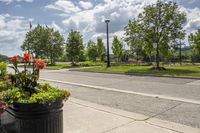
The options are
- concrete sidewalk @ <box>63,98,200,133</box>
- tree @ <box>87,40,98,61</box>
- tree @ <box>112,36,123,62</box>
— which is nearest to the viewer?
concrete sidewalk @ <box>63,98,200,133</box>

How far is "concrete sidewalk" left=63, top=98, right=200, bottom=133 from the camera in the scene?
5203 millimetres

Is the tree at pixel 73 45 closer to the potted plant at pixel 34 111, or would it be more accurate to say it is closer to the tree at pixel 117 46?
the tree at pixel 117 46

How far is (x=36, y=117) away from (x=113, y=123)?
2.61 meters

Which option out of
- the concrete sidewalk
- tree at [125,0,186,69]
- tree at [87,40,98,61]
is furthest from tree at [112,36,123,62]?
the concrete sidewalk

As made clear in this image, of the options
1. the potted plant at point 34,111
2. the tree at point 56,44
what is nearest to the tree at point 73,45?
the tree at point 56,44

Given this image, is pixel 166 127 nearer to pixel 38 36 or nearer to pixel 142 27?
pixel 142 27

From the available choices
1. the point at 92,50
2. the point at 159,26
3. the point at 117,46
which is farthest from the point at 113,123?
the point at 92,50

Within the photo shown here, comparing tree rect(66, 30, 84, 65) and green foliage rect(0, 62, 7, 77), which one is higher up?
tree rect(66, 30, 84, 65)

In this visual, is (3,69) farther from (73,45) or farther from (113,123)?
(73,45)

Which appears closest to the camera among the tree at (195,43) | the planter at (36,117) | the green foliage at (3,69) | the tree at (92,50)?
the planter at (36,117)

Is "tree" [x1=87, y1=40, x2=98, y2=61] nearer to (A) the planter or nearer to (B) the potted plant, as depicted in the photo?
(B) the potted plant

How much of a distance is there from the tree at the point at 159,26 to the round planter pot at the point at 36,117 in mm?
21241

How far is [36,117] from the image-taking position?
346cm

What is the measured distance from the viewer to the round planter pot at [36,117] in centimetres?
344
